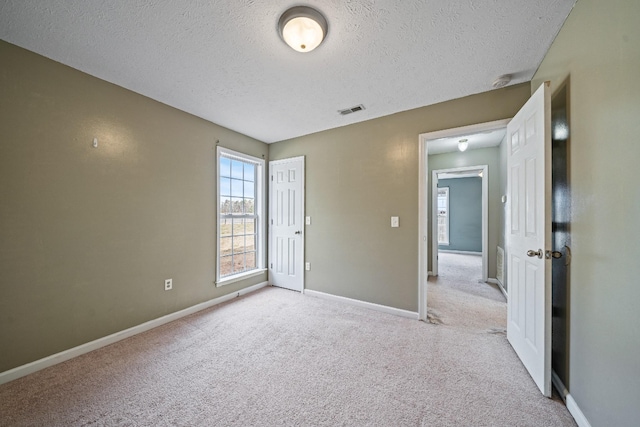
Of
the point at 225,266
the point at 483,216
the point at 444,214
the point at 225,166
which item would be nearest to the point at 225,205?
the point at 225,166

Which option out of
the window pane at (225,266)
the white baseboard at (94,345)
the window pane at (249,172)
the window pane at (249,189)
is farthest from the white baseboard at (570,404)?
the window pane at (249,172)

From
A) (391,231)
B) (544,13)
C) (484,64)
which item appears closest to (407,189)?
(391,231)

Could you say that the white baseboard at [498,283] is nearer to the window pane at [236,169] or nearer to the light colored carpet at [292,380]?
the light colored carpet at [292,380]

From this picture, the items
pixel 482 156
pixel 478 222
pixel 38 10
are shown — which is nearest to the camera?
pixel 38 10

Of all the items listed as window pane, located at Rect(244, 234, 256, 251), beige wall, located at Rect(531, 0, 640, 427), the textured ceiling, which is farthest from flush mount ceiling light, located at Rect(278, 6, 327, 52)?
window pane, located at Rect(244, 234, 256, 251)

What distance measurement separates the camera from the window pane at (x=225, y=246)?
3408mm

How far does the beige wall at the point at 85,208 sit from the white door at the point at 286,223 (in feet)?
4.14

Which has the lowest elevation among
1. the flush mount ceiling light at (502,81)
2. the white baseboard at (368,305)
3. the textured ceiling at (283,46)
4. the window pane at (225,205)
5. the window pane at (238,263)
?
the white baseboard at (368,305)

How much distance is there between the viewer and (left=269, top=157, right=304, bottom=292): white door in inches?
147

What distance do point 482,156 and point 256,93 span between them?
4.35 m

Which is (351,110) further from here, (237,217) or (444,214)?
(444,214)

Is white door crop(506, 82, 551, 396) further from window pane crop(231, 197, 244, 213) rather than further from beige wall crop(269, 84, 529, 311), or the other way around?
window pane crop(231, 197, 244, 213)

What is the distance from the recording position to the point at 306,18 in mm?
1481

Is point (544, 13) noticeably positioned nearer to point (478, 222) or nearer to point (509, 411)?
point (509, 411)
